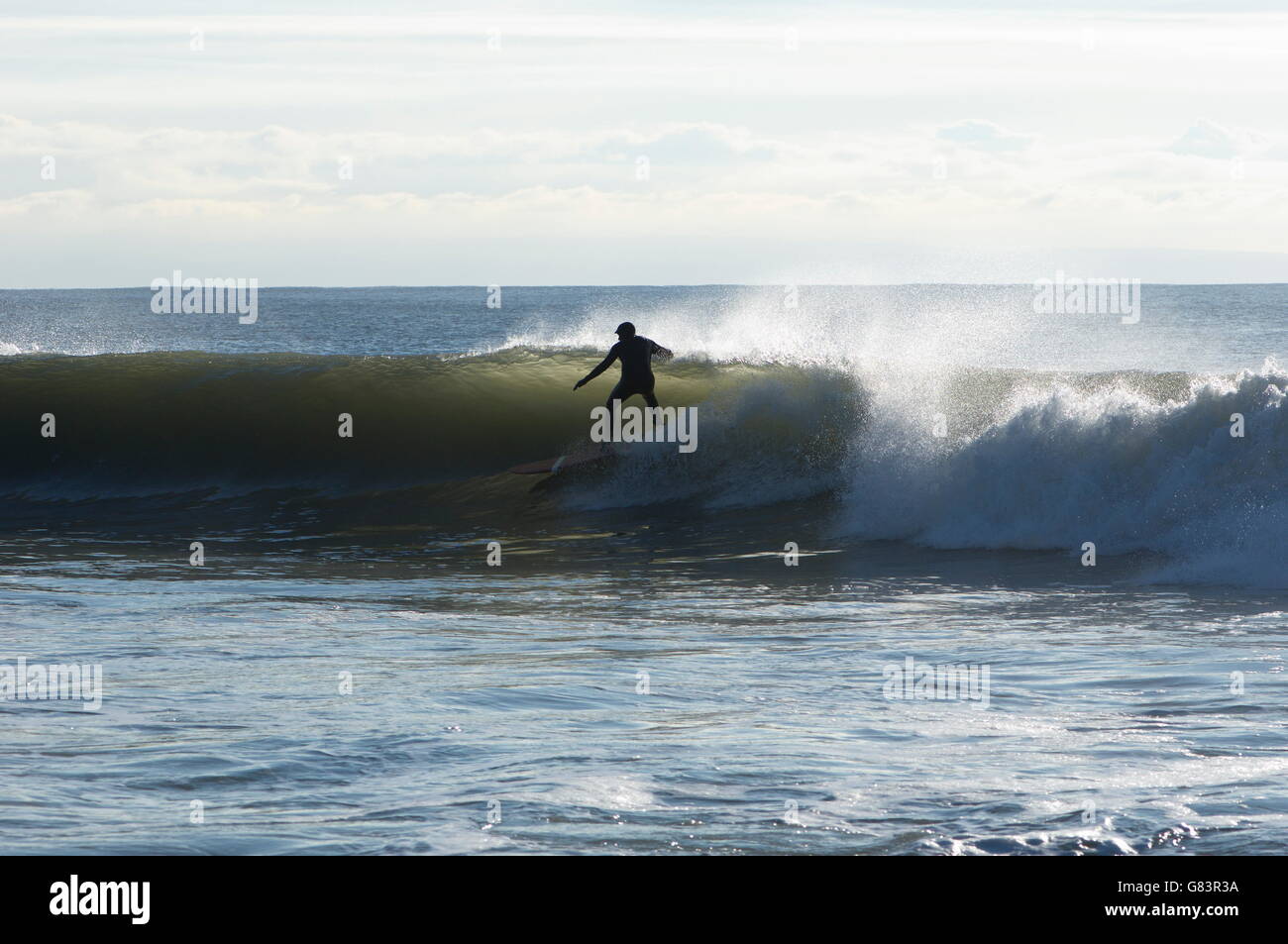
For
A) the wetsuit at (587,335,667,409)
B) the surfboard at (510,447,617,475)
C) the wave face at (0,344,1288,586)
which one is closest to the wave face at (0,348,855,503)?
the wave face at (0,344,1288,586)

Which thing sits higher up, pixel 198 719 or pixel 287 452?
pixel 287 452

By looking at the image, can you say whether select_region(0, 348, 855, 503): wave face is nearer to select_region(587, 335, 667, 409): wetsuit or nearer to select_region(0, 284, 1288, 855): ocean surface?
select_region(0, 284, 1288, 855): ocean surface

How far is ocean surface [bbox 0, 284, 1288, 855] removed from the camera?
4895 millimetres

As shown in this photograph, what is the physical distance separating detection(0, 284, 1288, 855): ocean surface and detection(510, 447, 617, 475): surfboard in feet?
0.47

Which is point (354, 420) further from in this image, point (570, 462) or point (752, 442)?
point (752, 442)

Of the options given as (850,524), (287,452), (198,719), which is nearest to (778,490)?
(850,524)

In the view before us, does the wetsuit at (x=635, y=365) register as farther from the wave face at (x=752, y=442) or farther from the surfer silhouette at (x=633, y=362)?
the wave face at (x=752, y=442)

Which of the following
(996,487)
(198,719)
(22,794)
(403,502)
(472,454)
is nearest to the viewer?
(22,794)

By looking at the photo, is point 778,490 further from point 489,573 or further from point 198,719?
point 198,719

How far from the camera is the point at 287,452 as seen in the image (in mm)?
18906

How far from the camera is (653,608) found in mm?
9617

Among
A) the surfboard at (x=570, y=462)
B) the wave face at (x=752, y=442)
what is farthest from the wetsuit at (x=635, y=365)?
the wave face at (x=752, y=442)

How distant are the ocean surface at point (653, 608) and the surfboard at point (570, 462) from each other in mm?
143
